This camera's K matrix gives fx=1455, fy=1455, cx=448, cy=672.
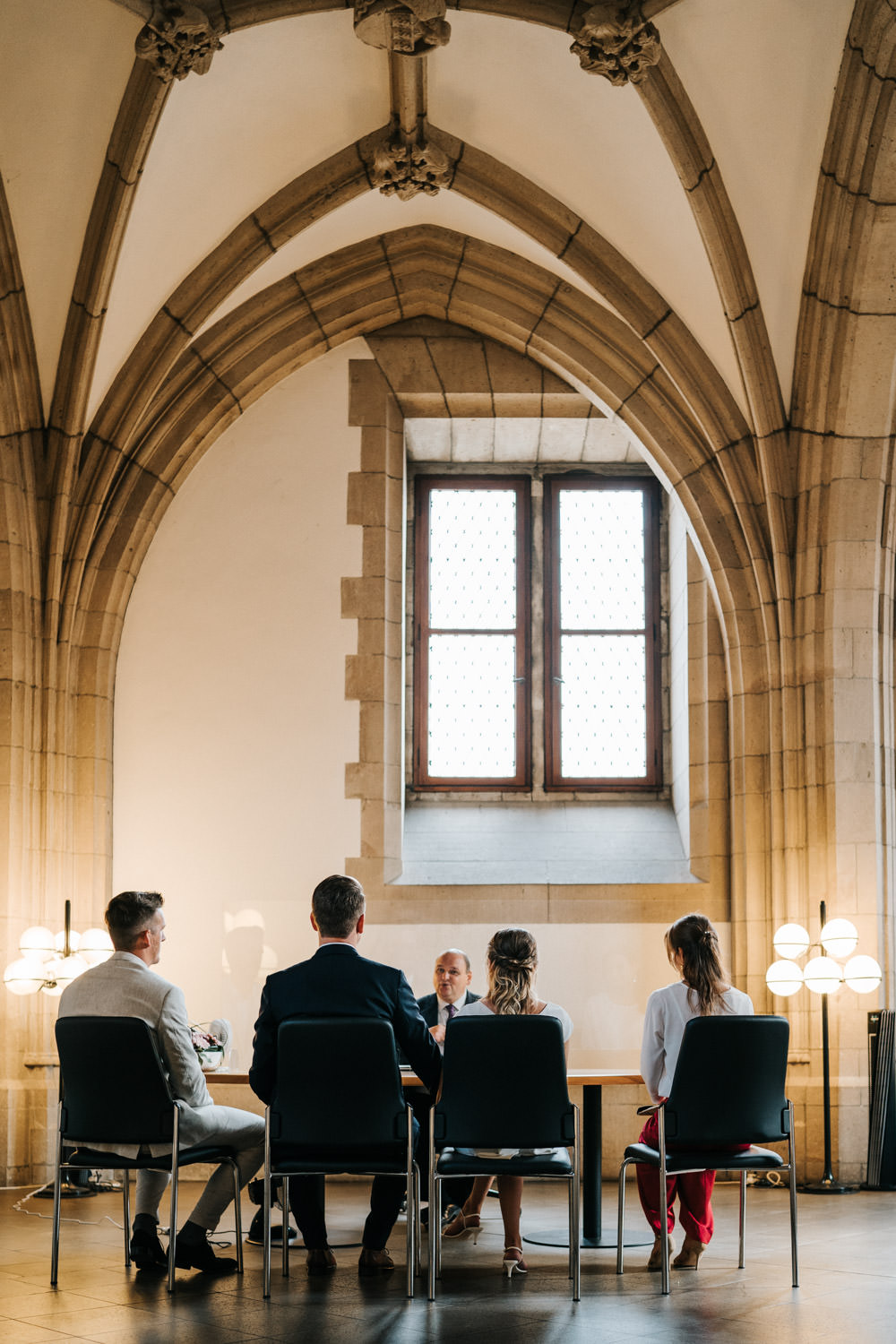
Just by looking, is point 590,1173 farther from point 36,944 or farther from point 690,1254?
Answer: point 36,944

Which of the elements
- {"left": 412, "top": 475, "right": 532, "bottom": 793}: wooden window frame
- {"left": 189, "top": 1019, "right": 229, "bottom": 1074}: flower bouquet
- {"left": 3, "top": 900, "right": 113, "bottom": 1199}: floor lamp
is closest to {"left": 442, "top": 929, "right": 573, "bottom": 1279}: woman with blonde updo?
{"left": 189, "top": 1019, "right": 229, "bottom": 1074}: flower bouquet

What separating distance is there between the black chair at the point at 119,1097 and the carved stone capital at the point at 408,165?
4.77 metres

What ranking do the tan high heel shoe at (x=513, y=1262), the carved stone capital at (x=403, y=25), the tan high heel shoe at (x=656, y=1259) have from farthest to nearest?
the carved stone capital at (x=403, y=25)
the tan high heel shoe at (x=656, y=1259)
the tan high heel shoe at (x=513, y=1262)

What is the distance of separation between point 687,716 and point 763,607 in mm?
845

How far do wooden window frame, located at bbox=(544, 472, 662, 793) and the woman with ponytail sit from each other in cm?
409

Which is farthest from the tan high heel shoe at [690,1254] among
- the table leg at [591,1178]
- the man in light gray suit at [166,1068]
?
the man in light gray suit at [166,1068]

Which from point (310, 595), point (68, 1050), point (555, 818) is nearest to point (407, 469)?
point (310, 595)

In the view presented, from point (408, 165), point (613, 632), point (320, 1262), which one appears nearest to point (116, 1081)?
point (320, 1262)

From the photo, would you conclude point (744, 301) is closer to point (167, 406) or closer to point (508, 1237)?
point (167, 406)

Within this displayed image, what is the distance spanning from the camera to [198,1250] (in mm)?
4289

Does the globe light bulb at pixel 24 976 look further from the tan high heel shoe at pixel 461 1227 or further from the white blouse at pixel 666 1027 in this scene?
→ the white blouse at pixel 666 1027

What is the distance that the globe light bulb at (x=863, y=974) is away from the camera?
6.74m

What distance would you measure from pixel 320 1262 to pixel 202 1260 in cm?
35

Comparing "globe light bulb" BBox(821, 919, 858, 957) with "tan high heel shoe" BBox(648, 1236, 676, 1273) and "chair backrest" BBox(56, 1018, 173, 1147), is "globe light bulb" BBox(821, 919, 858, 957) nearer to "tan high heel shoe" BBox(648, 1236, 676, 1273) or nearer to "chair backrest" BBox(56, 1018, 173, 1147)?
"tan high heel shoe" BBox(648, 1236, 676, 1273)
